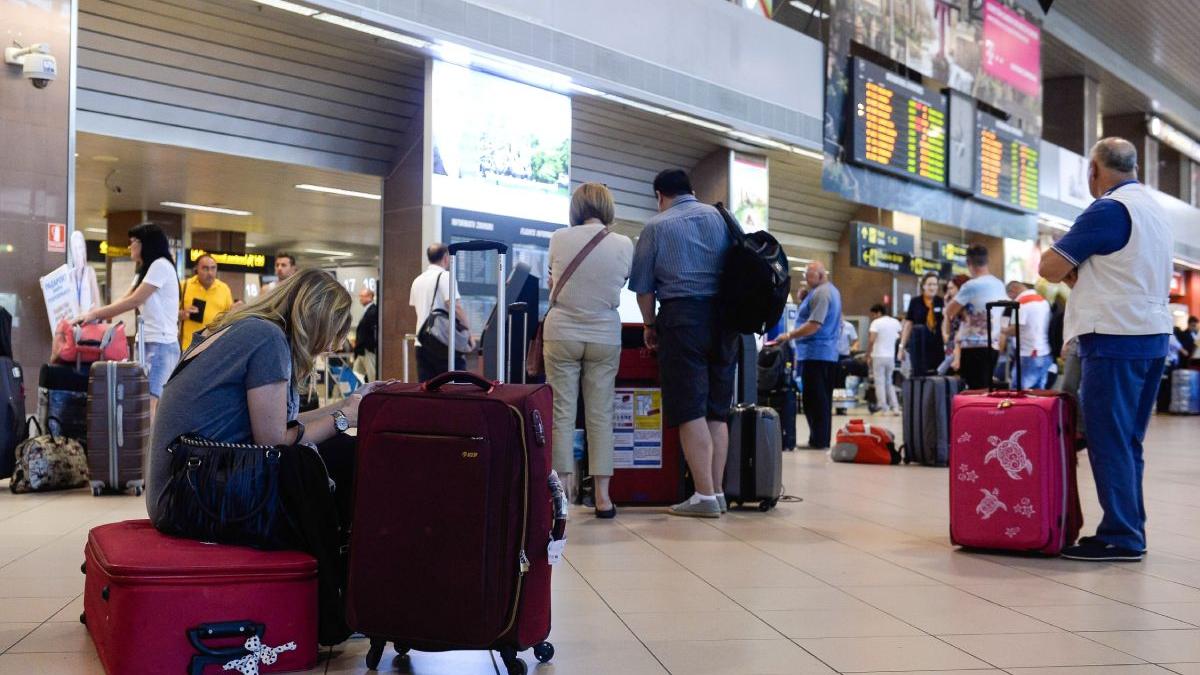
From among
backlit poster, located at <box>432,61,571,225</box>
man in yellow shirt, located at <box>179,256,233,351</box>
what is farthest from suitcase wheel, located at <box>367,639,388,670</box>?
backlit poster, located at <box>432,61,571,225</box>

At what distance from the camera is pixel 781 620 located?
314cm

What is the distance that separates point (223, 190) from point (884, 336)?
355 inches

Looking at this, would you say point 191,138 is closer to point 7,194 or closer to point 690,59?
point 7,194

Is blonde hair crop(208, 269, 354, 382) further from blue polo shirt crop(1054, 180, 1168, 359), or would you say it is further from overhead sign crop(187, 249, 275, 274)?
overhead sign crop(187, 249, 275, 274)

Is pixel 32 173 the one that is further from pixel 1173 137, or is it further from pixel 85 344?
pixel 1173 137

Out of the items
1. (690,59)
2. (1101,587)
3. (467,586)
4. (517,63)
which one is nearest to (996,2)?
(690,59)

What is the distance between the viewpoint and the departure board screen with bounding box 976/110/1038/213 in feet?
51.3

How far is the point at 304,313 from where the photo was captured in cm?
279

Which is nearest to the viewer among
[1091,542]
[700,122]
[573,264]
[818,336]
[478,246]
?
[478,246]

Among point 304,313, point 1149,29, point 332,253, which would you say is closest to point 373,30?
point 304,313

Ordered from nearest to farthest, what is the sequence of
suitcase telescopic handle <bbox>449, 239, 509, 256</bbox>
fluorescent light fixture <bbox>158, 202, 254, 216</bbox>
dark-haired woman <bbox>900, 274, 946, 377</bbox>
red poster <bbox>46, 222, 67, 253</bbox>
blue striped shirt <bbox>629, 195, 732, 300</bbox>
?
1. suitcase telescopic handle <bbox>449, 239, 509, 256</bbox>
2. blue striped shirt <bbox>629, 195, 732, 300</bbox>
3. red poster <bbox>46, 222, 67, 253</bbox>
4. dark-haired woman <bbox>900, 274, 946, 377</bbox>
5. fluorescent light fixture <bbox>158, 202, 254, 216</bbox>

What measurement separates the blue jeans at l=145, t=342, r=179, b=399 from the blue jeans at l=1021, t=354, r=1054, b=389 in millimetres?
6327

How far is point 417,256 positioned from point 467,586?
807 cm

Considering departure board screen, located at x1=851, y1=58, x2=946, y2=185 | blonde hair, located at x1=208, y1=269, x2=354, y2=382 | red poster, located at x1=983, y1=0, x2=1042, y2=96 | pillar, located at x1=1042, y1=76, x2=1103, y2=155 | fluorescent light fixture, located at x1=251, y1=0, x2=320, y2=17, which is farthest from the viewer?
pillar, located at x1=1042, y1=76, x2=1103, y2=155
